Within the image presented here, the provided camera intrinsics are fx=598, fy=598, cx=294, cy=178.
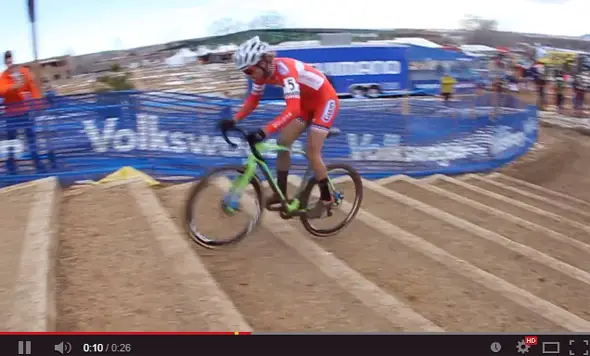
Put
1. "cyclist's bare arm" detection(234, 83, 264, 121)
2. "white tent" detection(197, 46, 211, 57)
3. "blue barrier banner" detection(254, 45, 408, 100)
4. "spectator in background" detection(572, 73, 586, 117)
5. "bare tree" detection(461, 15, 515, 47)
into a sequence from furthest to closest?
"bare tree" detection(461, 15, 515, 47) → "white tent" detection(197, 46, 211, 57) → "blue barrier banner" detection(254, 45, 408, 100) → "spectator in background" detection(572, 73, 586, 117) → "cyclist's bare arm" detection(234, 83, 264, 121)

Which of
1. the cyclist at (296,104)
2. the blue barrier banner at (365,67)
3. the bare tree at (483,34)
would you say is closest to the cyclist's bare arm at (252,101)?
the cyclist at (296,104)

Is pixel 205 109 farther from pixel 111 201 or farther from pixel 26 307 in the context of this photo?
pixel 26 307

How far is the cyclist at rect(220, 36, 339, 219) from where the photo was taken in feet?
16.3

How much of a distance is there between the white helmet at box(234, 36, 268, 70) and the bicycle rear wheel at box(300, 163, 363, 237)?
4.65 feet

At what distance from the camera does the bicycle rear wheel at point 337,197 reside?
580 centimetres

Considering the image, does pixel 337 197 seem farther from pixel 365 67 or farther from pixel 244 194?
pixel 365 67

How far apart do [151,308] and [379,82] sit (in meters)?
25.3

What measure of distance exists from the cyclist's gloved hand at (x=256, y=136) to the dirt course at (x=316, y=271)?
79 cm
